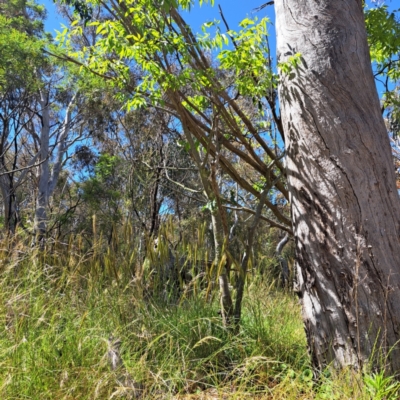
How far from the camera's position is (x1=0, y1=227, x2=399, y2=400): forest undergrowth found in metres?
1.90

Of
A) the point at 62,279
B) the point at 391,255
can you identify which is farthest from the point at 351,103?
the point at 62,279

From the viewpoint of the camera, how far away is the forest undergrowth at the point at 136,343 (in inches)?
74.6

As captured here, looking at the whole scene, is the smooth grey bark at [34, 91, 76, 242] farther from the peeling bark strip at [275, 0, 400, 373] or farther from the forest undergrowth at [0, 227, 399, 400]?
the peeling bark strip at [275, 0, 400, 373]

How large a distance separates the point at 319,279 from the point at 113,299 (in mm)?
1412

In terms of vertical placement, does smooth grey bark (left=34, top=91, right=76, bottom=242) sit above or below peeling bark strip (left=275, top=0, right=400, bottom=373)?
above

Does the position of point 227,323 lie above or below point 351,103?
below

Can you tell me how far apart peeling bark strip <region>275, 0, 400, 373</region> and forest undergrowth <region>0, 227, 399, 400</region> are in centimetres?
27

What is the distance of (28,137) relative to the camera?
1589 cm

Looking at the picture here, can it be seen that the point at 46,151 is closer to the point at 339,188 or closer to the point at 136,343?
the point at 136,343

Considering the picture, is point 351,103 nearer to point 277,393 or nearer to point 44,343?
point 277,393

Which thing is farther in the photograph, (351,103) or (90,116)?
(90,116)

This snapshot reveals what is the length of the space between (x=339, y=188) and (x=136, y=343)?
1450mm

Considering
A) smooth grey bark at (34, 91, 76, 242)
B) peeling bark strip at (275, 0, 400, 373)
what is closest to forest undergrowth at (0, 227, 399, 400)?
peeling bark strip at (275, 0, 400, 373)

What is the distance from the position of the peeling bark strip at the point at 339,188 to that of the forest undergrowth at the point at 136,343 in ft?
0.88
